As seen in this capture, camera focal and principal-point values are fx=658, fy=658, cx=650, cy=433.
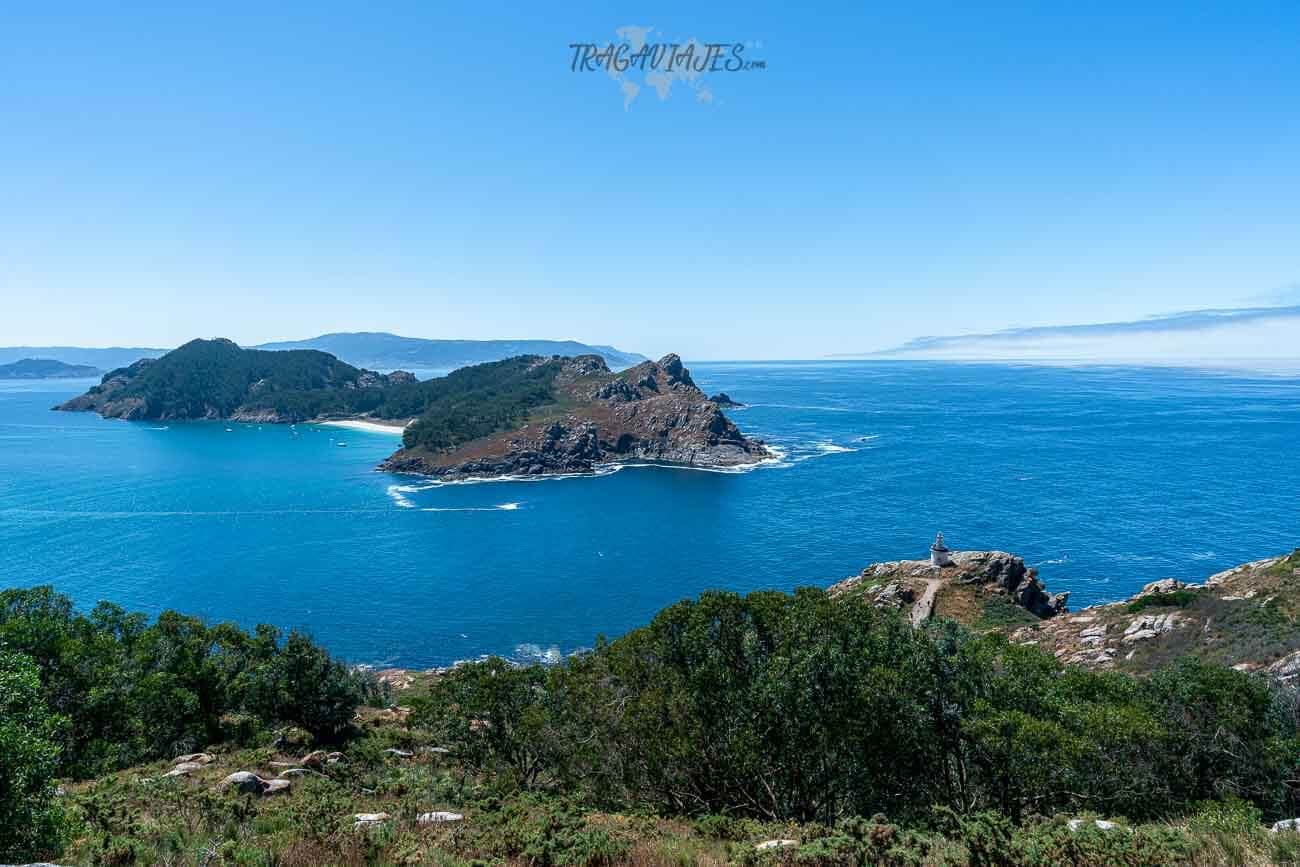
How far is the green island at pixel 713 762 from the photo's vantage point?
1426cm

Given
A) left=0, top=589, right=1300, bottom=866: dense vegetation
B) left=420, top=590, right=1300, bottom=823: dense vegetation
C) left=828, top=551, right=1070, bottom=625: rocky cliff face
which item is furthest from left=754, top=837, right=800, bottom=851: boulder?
left=828, top=551, right=1070, bottom=625: rocky cliff face

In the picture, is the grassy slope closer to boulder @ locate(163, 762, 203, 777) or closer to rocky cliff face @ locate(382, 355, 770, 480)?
boulder @ locate(163, 762, 203, 777)

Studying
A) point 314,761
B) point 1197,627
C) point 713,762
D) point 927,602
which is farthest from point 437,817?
point 1197,627

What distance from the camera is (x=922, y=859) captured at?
45.7ft

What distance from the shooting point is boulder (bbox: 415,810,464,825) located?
17.3 meters

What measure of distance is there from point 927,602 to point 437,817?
51637 mm

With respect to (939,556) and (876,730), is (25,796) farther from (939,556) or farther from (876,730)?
(939,556)

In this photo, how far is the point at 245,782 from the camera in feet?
66.5

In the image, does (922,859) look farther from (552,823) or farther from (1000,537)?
(1000,537)

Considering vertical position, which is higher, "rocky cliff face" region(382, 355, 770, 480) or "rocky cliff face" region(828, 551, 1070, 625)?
"rocky cliff face" region(382, 355, 770, 480)

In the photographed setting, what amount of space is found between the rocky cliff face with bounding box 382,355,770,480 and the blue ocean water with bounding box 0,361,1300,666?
9764 millimetres

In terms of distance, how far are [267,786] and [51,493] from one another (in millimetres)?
144272

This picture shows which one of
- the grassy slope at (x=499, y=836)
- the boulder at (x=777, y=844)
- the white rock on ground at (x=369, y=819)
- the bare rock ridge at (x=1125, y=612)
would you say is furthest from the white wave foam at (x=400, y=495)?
the boulder at (x=777, y=844)

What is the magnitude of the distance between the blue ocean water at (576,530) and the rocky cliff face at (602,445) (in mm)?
9764
